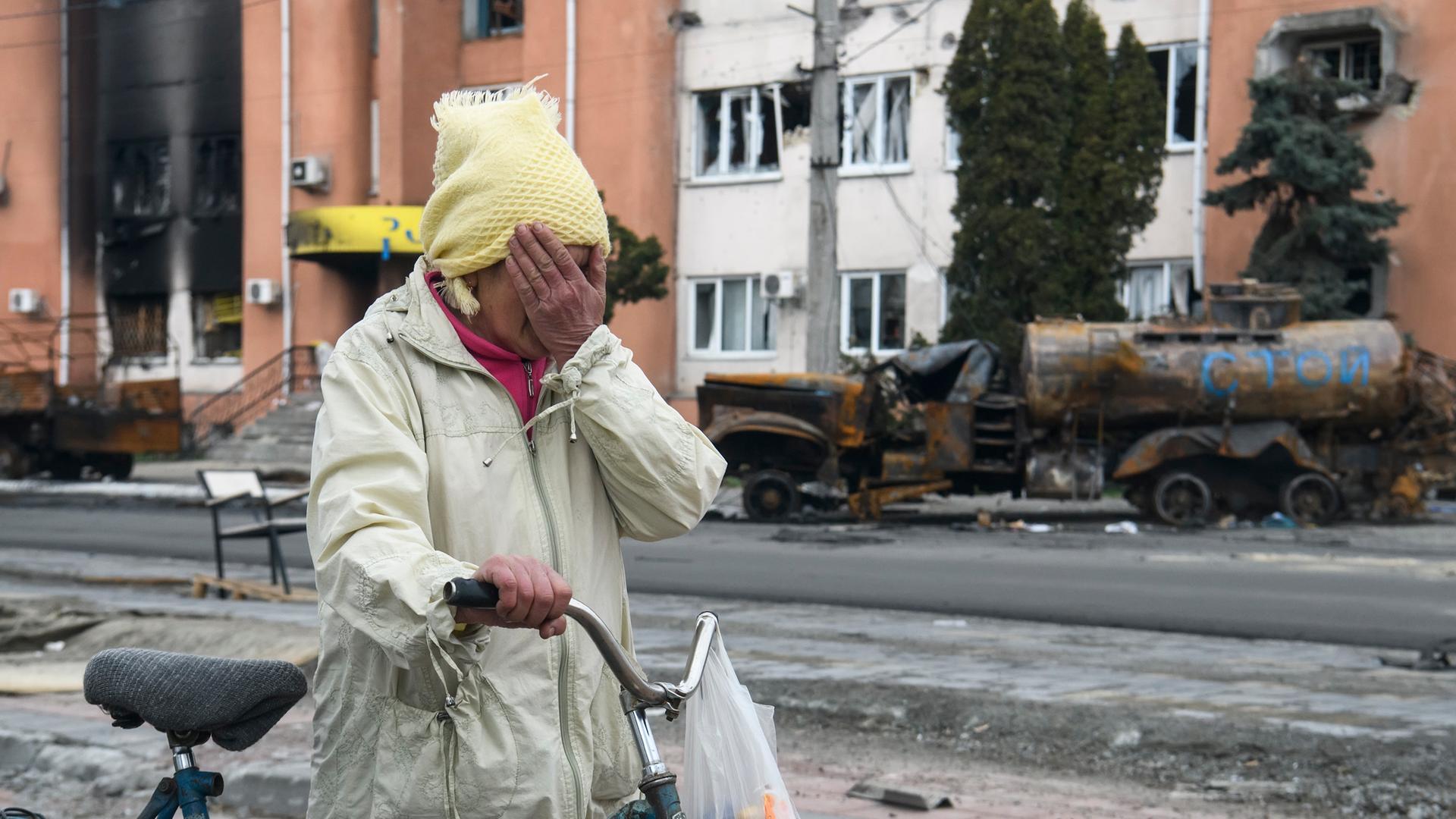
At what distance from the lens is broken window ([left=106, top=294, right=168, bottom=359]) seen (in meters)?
35.5

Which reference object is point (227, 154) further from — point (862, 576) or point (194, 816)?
point (194, 816)

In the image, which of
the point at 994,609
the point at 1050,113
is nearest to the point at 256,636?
the point at 994,609

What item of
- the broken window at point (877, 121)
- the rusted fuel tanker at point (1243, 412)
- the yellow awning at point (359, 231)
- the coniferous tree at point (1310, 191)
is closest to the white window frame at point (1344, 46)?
the coniferous tree at point (1310, 191)

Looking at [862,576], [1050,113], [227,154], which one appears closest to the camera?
[862,576]

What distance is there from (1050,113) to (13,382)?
57.1ft

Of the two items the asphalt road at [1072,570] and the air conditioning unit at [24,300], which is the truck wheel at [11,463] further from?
the air conditioning unit at [24,300]

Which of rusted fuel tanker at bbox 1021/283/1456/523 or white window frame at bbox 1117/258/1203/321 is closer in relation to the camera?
rusted fuel tanker at bbox 1021/283/1456/523

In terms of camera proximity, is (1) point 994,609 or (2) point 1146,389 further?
(2) point 1146,389

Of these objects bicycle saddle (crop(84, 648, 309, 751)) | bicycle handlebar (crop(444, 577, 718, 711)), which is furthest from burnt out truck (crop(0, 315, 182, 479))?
bicycle handlebar (crop(444, 577, 718, 711))

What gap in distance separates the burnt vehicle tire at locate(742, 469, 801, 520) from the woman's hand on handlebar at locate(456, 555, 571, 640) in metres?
17.1

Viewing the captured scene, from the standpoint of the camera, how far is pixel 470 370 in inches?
101

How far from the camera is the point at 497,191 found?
2562 millimetres

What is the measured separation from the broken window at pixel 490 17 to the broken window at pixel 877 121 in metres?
8.08

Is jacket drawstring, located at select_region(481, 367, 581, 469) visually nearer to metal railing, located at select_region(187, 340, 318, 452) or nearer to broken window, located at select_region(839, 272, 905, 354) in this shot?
broken window, located at select_region(839, 272, 905, 354)
